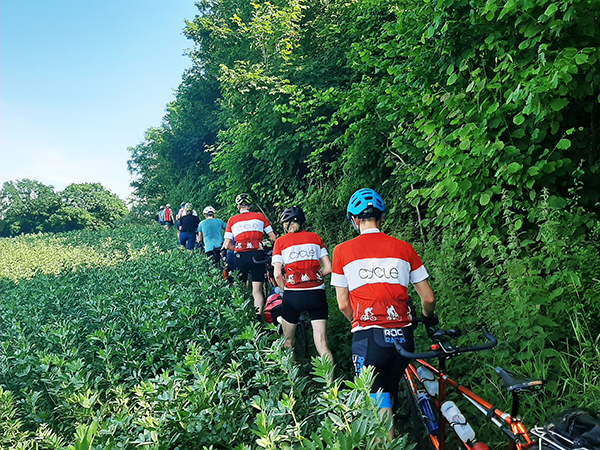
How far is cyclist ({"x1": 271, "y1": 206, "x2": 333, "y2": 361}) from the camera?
482 centimetres

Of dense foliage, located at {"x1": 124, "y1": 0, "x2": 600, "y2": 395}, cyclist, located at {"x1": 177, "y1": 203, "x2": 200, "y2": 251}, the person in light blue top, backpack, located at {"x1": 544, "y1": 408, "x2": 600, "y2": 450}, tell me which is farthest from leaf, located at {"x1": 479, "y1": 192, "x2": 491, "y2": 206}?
cyclist, located at {"x1": 177, "y1": 203, "x2": 200, "y2": 251}

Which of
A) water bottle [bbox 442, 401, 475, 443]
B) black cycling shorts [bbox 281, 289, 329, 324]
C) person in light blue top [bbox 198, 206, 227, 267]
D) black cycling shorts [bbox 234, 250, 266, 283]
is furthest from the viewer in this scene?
person in light blue top [bbox 198, 206, 227, 267]

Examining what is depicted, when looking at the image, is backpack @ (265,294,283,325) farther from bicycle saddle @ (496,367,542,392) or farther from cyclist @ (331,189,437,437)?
bicycle saddle @ (496,367,542,392)

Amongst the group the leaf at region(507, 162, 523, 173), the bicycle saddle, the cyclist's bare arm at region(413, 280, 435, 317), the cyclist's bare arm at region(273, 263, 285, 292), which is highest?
the leaf at region(507, 162, 523, 173)

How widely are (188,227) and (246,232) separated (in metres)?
6.13

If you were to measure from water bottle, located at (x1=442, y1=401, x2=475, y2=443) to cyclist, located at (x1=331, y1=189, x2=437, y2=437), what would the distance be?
0.39 m

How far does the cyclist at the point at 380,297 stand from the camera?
2923 millimetres

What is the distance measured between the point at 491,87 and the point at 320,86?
32.1ft

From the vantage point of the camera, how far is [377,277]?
301 centimetres

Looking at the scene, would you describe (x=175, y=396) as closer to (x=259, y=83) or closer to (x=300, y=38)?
(x=259, y=83)

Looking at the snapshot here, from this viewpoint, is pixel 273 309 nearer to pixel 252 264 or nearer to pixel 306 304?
pixel 306 304

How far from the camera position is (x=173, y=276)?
29.9 feet

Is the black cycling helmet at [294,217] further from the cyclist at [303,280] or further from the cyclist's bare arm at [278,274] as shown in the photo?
the cyclist's bare arm at [278,274]

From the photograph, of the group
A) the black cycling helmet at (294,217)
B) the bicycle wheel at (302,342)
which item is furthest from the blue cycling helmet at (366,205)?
the bicycle wheel at (302,342)
